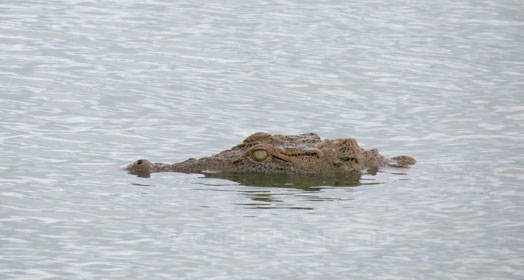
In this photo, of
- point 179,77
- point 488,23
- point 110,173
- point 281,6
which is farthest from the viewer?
point 281,6

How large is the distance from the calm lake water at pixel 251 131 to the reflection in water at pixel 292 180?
0.24m

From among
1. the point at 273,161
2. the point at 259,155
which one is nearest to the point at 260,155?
the point at 259,155

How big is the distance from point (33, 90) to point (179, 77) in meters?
3.34

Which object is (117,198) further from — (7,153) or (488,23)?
(488,23)

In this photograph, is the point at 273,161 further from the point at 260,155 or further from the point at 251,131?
the point at 251,131

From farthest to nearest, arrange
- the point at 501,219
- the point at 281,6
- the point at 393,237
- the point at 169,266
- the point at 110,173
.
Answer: the point at 281,6 < the point at 110,173 < the point at 501,219 < the point at 393,237 < the point at 169,266

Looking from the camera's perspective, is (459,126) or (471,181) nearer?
(471,181)

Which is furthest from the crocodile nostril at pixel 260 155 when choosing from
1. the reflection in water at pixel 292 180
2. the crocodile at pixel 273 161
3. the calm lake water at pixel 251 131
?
the calm lake water at pixel 251 131

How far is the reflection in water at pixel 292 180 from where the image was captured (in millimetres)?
14016

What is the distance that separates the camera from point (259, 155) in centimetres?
1463

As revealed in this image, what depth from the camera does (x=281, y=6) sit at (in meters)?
34.1

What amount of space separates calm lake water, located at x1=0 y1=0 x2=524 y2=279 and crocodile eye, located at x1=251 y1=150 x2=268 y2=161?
0.89 meters

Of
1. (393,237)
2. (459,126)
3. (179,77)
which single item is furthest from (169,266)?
(179,77)

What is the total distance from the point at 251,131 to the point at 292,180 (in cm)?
355
